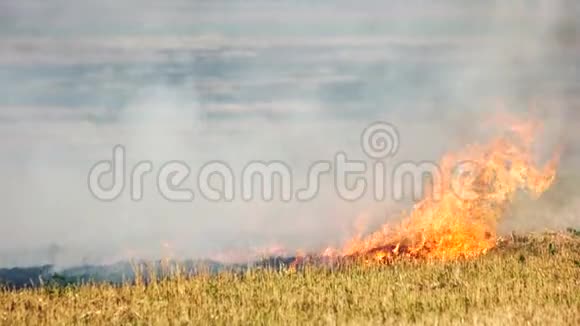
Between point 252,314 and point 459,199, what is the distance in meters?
25.8

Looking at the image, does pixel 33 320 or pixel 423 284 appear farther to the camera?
pixel 423 284

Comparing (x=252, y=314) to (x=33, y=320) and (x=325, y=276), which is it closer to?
(x=33, y=320)

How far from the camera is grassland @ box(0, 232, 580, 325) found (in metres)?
21.9

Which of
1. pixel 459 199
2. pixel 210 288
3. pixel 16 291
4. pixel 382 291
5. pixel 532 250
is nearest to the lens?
pixel 382 291

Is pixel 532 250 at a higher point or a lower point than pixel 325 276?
higher

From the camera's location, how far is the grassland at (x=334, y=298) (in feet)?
71.8

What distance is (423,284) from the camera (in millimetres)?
27859

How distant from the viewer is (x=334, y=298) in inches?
983

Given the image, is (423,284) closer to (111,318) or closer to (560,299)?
(560,299)

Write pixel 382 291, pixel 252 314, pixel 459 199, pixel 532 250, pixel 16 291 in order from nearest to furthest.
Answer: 1. pixel 252 314
2. pixel 382 291
3. pixel 16 291
4. pixel 532 250
5. pixel 459 199

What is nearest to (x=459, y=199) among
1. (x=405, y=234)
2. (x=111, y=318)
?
(x=405, y=234)

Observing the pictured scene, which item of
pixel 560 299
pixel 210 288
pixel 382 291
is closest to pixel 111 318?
pixel 210 288

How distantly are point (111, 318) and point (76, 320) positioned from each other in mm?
947

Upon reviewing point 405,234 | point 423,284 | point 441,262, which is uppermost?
point 405,234
